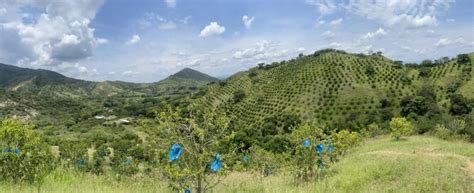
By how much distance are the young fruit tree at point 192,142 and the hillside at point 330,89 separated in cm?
6662

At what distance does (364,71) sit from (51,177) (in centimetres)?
9881

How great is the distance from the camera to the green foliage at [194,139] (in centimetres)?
528

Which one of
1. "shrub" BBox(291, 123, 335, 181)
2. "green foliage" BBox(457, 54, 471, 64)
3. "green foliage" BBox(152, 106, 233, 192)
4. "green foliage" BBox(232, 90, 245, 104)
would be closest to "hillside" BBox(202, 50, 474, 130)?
"green foliage" BBox(232, 90, 245, 104)

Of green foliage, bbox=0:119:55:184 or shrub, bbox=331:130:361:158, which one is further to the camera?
shrub, bbox=331:130:361:158

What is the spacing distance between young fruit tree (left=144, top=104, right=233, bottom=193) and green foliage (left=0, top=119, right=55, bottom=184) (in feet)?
8.77

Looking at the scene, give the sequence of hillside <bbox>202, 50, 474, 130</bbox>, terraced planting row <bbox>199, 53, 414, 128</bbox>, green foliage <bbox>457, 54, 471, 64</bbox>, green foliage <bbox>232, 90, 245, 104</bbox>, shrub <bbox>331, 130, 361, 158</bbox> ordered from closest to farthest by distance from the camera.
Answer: shrub <bbox>331, 130, 361, 158</bbox>, hillside <bbox>202, 50, 474, 130</bbox>, terraced planting row <bbox>199, 53, 414, 128</bbox>, green foliage <bbox>232, 90, 245, 104</bbox>, green foliage <bbox>457, 54, 471, 64</bbox>

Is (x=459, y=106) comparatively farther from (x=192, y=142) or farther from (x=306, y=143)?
(x=192, y=142)

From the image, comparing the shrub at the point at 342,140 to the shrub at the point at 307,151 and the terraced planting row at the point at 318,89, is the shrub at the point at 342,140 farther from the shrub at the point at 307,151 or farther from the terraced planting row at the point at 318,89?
the terraced planting row at the point at 318,89

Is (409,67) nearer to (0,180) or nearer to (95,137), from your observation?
(95,137)

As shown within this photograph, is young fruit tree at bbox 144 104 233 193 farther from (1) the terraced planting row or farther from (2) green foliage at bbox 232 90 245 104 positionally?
(2) green foliage at bbox 232 90 245 104

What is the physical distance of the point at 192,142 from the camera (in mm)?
5406

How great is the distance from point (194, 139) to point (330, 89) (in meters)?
86.6

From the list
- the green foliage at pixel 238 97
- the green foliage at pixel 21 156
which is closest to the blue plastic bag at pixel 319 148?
the green foliage at pixel 21 156

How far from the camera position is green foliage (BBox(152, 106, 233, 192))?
5.28m
